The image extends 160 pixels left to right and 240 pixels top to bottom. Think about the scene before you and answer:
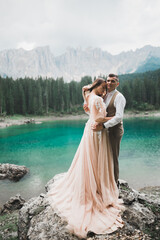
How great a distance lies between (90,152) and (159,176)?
10022mm

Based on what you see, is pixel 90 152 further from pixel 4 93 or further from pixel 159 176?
pixel 4 93

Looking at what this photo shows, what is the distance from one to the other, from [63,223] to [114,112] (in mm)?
2594

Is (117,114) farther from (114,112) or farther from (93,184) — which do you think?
(93,184)

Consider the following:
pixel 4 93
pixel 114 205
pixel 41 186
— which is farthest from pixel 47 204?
pixel 4 93

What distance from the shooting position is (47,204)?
411 cm

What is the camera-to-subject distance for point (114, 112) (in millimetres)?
3949

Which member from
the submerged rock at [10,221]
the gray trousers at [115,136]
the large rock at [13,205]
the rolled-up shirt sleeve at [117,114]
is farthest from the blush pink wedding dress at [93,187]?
the large rock at [13,205]

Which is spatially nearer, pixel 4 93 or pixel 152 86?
pixel 4 93

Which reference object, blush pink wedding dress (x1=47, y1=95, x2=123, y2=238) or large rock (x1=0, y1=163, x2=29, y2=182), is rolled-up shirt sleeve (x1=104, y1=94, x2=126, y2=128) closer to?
blush pink wedding dress (x1=47, y1=95, x2=123, y2=238)

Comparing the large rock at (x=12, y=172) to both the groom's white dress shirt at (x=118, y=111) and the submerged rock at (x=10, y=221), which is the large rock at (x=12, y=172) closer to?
the submerged rock at (x=10, y=221)

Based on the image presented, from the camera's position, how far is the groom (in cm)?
371

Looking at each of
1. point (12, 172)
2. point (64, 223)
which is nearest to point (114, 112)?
point (64, 223)

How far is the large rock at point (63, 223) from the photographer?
3281 mm

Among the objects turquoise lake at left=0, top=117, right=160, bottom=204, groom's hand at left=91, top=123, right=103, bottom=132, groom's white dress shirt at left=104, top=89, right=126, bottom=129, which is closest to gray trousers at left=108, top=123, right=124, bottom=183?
groom's white dress shirt at left=104, top=89, right=126, bottom=129
